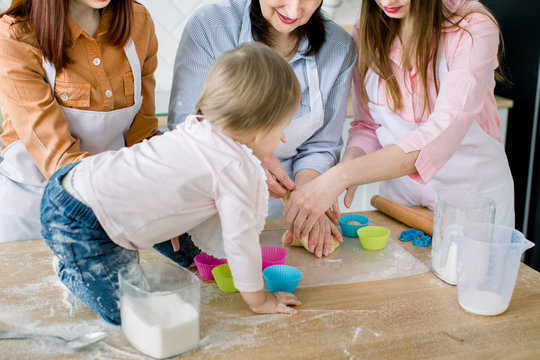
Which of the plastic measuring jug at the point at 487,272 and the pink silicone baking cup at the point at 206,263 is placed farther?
the pink silicone baking cup at the point at 206,263

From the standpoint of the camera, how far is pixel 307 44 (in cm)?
158

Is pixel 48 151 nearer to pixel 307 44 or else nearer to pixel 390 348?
pixel 307 44

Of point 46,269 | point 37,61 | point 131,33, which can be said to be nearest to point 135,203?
point 46,269

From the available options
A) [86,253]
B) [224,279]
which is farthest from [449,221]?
[86,253]

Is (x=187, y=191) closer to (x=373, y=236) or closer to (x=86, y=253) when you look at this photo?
(x=86, y=253)

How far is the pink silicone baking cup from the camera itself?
43.1 inches

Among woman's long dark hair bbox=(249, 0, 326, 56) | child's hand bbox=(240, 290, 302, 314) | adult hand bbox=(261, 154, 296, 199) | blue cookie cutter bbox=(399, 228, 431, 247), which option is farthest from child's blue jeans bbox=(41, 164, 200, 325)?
woman's long dark hair bbox=(249, 0, 326, 56)

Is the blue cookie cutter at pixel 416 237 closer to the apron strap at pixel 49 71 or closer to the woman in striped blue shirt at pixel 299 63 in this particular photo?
the woman in striped blue shirt at pixel 299 63

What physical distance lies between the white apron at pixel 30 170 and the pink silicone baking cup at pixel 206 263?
0.51m

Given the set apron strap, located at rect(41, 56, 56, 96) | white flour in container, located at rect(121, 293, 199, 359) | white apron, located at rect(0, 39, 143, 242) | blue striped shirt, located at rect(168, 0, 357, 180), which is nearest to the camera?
white flour in container, located at rect(121, 293, 199, 359)

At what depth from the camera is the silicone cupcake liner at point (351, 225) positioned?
1330 millimetres

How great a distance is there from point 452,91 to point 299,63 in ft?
1.52

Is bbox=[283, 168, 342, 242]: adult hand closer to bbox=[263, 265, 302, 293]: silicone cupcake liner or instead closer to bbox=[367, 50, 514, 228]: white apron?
bbox=[263, 265, 302, 293]: silicone cupcake liner

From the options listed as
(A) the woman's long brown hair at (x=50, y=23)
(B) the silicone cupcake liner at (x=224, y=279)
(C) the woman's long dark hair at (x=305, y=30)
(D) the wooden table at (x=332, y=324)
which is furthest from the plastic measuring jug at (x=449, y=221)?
(A) the woman's long brown hair at (x=50, y=23)
